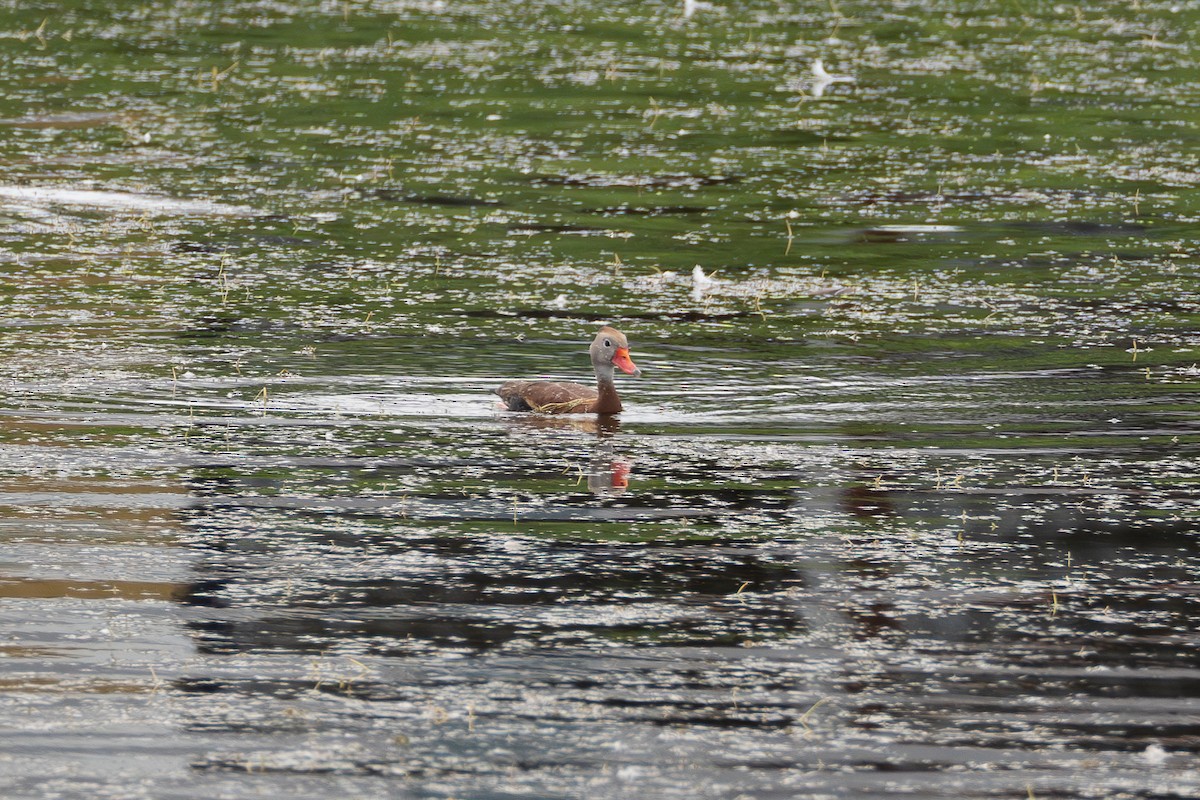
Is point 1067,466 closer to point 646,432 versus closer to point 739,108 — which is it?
point 646,432

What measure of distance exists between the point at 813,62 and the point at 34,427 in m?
14.7

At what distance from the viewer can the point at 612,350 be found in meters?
10.8

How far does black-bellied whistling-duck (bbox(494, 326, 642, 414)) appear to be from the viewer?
10578mm

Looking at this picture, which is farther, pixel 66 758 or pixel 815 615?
pixel 815 615

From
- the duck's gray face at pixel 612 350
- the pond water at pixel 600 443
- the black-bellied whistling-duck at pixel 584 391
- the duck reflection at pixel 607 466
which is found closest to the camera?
the pond water at pixel 600 443

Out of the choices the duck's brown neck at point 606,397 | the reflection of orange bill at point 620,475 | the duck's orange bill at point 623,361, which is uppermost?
the duck's orange bill at point 623,361

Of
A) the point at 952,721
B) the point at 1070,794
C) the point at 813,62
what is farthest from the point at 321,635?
the point at 813,62

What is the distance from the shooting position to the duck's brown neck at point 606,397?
10.6 metres

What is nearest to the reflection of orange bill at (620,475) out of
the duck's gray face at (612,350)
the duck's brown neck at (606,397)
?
the duck's brown neck at (606,397)

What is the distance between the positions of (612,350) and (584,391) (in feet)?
0.88

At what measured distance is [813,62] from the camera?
75.7ft

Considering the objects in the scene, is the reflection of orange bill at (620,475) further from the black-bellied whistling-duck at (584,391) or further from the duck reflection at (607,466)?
the black-bellied whistling-duck at (584,391)

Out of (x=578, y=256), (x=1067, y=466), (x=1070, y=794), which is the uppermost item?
(x=578, y=256)

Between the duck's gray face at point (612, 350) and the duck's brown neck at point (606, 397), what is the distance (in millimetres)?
72
